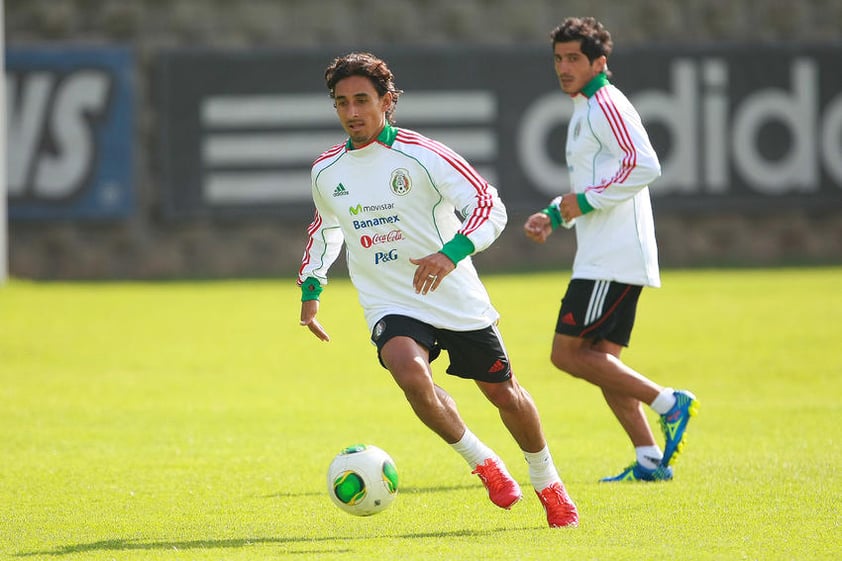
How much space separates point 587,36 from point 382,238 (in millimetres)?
2079

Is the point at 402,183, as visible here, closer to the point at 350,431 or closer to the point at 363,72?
the point at 363,72

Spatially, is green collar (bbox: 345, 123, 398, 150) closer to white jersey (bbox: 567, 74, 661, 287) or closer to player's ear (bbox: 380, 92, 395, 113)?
player's ear (bbox: 380, 92, 395, 113)

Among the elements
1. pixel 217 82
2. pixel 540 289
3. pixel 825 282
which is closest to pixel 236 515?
pixel 540 289

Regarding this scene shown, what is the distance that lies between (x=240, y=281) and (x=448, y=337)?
572 inches

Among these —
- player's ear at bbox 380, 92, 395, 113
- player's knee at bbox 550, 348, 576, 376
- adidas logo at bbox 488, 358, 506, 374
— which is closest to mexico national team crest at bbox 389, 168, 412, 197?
player's ear at bbox 380, 92, 395, 113

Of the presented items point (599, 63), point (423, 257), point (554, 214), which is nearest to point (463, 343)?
point (423, 257)

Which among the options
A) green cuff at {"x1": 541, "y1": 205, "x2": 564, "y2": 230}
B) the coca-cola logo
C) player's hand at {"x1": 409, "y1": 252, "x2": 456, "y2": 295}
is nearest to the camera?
player's hand at {"x1": 409, "y1": 252, "x2": 456, "y2": 295}

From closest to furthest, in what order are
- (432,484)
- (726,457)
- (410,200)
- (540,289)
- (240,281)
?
(410,200)
(432,484)
(726,457)
(540,289)
(240,281)

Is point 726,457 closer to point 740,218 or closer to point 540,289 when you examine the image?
point 540,289

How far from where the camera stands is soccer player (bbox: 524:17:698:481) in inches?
311

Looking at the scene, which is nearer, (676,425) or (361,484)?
(361,484)

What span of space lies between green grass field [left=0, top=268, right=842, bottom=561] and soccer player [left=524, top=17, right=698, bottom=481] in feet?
1.24

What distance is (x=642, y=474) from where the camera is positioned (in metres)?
7.93

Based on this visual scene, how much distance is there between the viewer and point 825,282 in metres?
18.7
